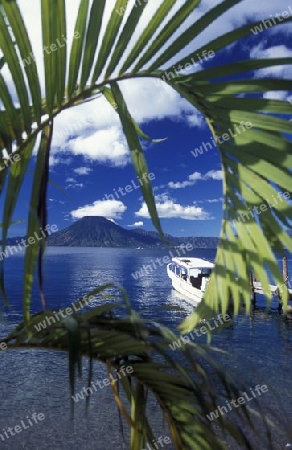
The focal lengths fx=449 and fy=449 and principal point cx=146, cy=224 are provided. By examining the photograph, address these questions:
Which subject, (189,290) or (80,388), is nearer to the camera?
(80,388)

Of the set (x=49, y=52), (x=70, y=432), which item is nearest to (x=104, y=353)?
(x=49, y=52)

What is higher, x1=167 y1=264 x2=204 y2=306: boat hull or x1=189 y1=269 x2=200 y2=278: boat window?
x1=189 y1=269 x2=200 y2=278: boat window

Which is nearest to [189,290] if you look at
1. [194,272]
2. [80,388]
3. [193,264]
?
[194,272]

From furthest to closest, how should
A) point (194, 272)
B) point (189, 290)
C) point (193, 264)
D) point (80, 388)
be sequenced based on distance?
point (193, 264), point (194, 272), point (189, 290), point (80, 388)

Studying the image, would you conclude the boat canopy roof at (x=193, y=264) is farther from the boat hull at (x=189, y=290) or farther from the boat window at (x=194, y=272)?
the boat hull at (x=189, y=290)

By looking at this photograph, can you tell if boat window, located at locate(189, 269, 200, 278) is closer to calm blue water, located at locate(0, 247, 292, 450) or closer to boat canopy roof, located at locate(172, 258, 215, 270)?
boat canopy roof, located at locate(172, 258, 215, 270)

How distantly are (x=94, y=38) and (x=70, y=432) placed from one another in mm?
22463

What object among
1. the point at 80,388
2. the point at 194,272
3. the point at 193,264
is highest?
the point at 193,264

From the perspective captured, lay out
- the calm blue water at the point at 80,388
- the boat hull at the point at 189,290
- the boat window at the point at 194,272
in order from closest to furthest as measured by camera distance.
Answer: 1. the calm blue water at the point at 80,388
2. the boat hull at the point at 189,290
3. the boat window at the point at 194,272

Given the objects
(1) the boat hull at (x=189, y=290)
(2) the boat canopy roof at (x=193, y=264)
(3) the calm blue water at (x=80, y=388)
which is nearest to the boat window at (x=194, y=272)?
(2) the boat canopy roof at (x=193, y=264)

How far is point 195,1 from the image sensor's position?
43.0 inches

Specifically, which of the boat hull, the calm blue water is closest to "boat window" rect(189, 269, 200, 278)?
the boat hull

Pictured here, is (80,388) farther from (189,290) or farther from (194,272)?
(194,272)

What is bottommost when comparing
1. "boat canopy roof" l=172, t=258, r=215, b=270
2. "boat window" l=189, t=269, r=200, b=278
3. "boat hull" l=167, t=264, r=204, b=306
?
"boat hull" l=167, t=264, r=204, b=306
